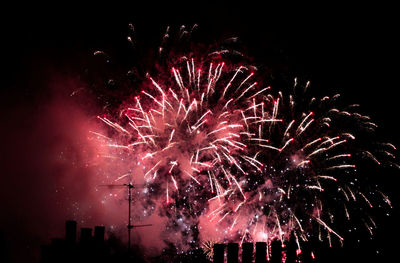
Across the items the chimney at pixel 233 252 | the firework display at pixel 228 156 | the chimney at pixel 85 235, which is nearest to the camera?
the chimney at pixel 233 252

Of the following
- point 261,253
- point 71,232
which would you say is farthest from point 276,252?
point 71,232

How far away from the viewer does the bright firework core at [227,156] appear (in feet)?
42.3

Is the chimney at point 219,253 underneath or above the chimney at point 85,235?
underneath

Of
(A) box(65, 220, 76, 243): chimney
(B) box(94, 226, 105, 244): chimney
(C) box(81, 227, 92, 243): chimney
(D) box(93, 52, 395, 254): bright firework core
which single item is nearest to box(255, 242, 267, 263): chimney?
(B) box(94, 226, 105, 244): chimney

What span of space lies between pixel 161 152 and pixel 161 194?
282cm

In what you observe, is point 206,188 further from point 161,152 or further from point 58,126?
point 58,126

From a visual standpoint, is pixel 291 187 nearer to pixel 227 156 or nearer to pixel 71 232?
pixel 227 156

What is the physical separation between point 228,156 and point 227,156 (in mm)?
217

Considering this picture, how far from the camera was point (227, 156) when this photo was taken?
13406 mm

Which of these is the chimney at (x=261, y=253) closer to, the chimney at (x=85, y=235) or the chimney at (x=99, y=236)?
the chimney at (x=99, y=236)

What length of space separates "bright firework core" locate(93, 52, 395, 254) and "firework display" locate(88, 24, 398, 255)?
0.04 metres

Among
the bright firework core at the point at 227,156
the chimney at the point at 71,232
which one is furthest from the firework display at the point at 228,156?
the chimney at the point at 71,232

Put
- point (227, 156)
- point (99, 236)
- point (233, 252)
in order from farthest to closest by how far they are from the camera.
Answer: point (227, 156) → point (99, 236) → point (233, 252)

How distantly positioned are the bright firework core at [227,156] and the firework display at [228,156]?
37 millimetres
